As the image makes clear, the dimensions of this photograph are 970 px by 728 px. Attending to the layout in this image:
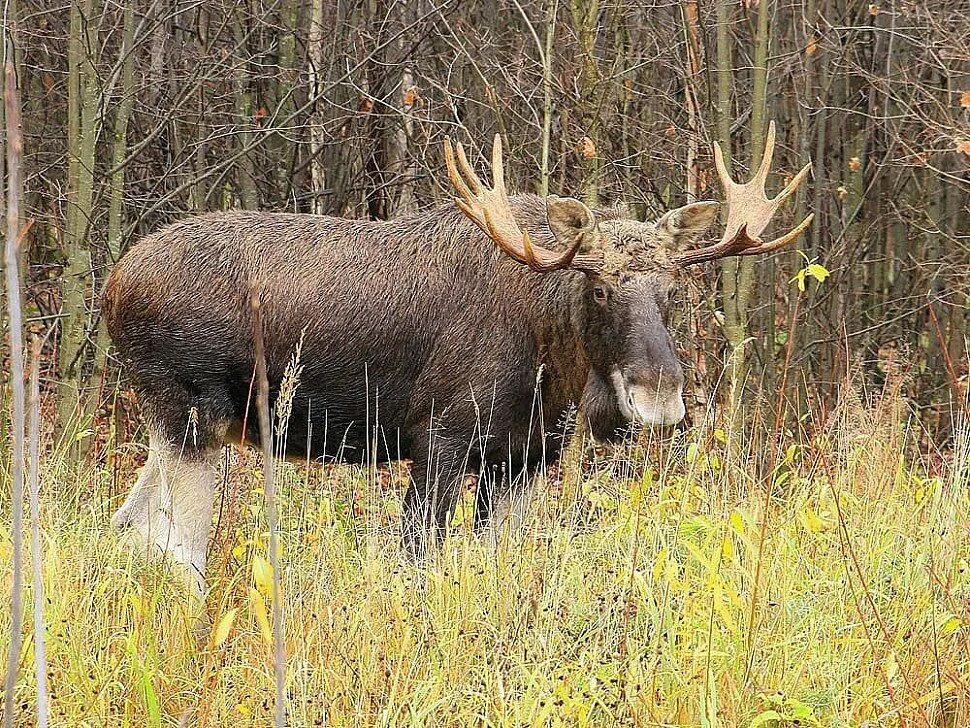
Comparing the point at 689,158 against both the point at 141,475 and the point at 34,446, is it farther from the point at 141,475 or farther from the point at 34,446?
the point at 34,446

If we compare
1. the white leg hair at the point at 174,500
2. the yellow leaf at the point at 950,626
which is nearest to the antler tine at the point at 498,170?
the white leg hair at the point at 174,500

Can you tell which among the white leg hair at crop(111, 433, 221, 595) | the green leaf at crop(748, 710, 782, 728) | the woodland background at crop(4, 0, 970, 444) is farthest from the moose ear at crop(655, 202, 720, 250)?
the green leaf at crop(748, 710, 782, 728)

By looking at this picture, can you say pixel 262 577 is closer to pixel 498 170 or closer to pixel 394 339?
pixel 394 339

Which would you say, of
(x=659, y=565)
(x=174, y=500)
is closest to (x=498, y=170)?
(x=174, y=500)

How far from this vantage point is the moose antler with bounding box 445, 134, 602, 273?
5.61 m

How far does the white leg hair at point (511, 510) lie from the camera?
5312 mm

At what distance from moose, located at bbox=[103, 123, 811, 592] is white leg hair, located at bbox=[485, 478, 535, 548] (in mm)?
16

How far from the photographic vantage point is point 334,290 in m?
5.97

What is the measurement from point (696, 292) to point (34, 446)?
6813 millimetres

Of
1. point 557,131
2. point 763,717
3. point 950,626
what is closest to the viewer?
point 763,717

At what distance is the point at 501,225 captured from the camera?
5.73 metres

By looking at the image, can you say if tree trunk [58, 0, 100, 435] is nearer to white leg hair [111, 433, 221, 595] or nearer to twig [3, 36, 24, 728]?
white leg hair [111, 433, 221, 595]

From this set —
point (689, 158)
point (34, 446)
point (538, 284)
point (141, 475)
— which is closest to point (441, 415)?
point (538, 284)

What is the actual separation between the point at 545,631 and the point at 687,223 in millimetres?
2534
